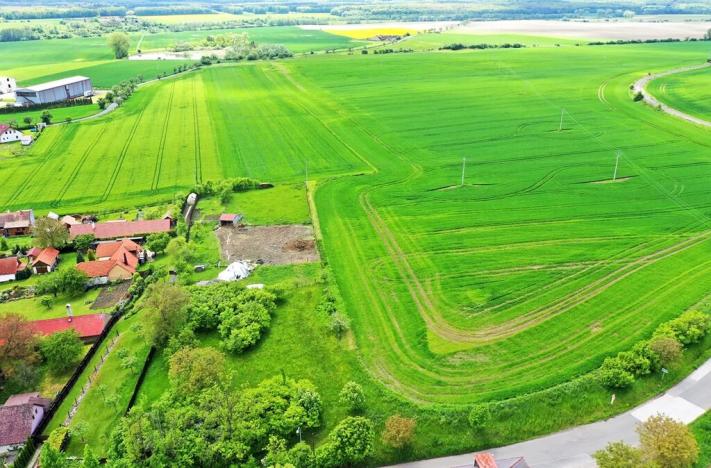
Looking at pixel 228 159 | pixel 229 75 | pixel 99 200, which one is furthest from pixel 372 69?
pixel 99 200

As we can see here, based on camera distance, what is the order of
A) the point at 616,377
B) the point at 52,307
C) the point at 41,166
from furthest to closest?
1. the point at 41,166
2. the point at 52,307
3. the point at 616,377

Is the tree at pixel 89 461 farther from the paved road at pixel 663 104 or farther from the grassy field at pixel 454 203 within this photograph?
the paved road at pixel 663 104

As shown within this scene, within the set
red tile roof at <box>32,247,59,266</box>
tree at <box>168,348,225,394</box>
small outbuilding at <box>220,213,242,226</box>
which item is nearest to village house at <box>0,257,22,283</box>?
red tile roof at <box>32,247,59,266</box>

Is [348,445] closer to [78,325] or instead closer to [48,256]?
[78,325]

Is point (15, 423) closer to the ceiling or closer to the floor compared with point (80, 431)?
closer to the ceiling

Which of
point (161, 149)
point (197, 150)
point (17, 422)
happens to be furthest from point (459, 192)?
point (161, 149)
